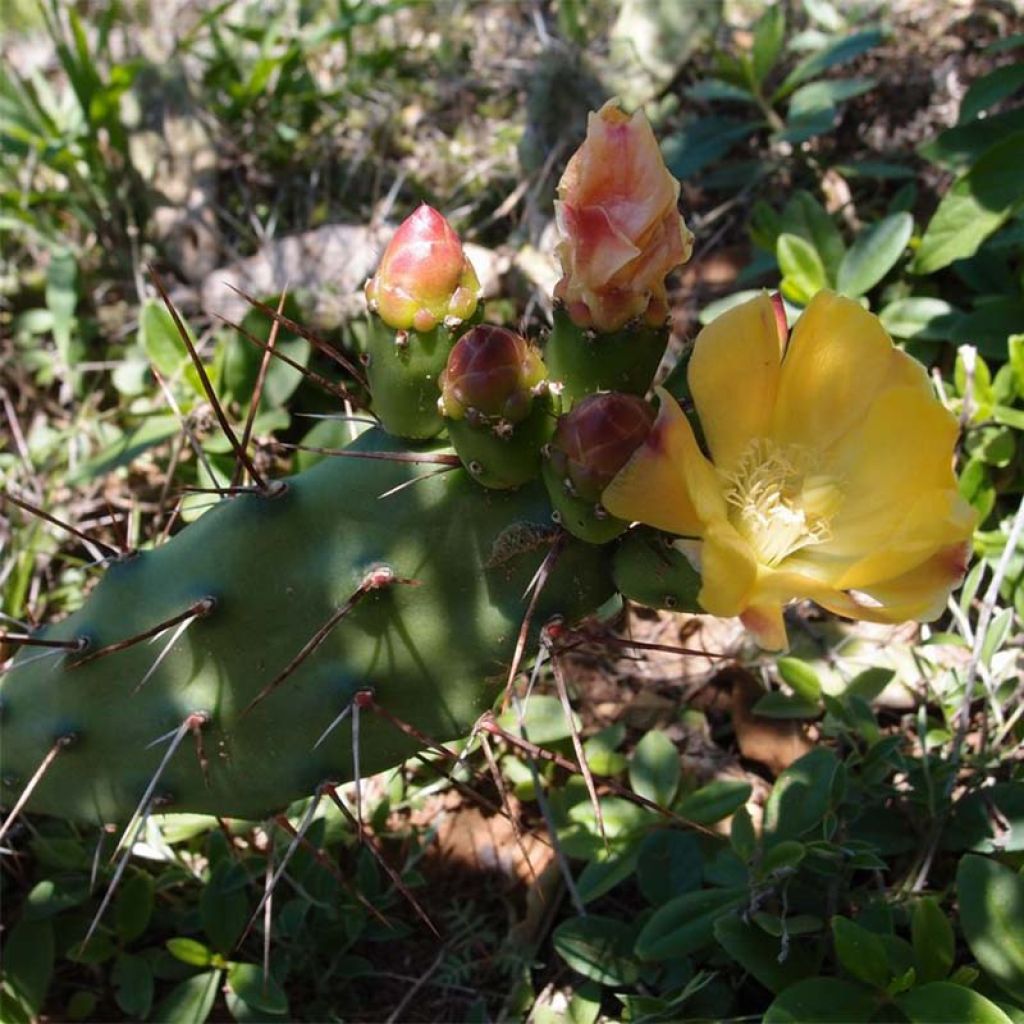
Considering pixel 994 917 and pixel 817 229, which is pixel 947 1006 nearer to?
pixel 994 917

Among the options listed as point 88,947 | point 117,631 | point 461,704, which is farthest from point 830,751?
point 88,947

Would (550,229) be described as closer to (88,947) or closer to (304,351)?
(304,351)

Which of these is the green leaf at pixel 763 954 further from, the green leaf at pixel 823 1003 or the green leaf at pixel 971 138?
the green leaf at pixel 971 138

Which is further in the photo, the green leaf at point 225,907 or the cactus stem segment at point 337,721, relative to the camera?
the green leaf at point 225,907

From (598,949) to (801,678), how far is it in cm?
52

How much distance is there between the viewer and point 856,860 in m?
1.51

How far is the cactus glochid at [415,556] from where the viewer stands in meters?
1.13

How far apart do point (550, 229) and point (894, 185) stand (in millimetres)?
788

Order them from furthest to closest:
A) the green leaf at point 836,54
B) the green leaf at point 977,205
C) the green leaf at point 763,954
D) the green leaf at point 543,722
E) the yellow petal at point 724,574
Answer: the green leaf at point 836,54 < the green leaf at point 977,205 < the green leaf at point 543,722 < the green leaf at point 763,954 < the yellow petal at point 724,574

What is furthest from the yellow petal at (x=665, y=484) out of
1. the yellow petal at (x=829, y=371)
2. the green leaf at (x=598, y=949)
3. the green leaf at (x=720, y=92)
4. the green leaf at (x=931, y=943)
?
the green leaf at (x=720, y=92)

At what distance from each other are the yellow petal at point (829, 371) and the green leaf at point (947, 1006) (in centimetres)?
66

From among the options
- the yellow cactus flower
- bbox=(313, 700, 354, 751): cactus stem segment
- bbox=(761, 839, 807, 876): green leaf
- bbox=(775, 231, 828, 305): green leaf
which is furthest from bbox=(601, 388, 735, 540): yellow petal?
bbox=(775, 231, 828, 305): green leaf

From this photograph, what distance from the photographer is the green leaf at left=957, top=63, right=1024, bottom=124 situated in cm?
215

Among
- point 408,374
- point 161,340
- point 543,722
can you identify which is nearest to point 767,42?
point 161,340
